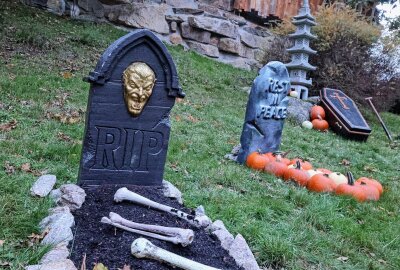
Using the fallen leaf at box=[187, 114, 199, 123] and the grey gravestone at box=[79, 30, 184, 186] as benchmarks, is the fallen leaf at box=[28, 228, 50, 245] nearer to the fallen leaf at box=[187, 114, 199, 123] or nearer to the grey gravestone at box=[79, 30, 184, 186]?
the grey gravestone at box=[79, 30, 184, 186]

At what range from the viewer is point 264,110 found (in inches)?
209

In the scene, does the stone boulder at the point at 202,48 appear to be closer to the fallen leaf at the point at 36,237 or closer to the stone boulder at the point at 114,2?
the stone boulder at the point at 114,2

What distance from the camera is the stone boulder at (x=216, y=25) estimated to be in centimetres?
1231

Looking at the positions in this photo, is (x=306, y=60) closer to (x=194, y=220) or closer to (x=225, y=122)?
(x=225, y=122)

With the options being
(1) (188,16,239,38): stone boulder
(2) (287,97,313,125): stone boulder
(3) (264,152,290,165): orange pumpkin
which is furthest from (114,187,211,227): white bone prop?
(1) (188,16,239,38): stone boulder

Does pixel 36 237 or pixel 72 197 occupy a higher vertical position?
pixel 72 197

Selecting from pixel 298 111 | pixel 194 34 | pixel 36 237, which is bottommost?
pixel 36 237

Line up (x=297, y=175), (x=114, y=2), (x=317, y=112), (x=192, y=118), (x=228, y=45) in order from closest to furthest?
(x=297, y=175), (x=192, y=118), (x=317, y=112), (x=114, y=2), (x=228, y=45)

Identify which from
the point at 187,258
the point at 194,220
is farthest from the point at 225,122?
the point at 187,258

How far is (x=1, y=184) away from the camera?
304 centimetres

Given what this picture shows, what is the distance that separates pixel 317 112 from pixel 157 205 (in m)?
6.16

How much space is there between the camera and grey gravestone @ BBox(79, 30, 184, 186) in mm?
3007

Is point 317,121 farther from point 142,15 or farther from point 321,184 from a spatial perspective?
point 142,15

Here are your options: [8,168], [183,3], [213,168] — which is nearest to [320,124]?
[213,168]
